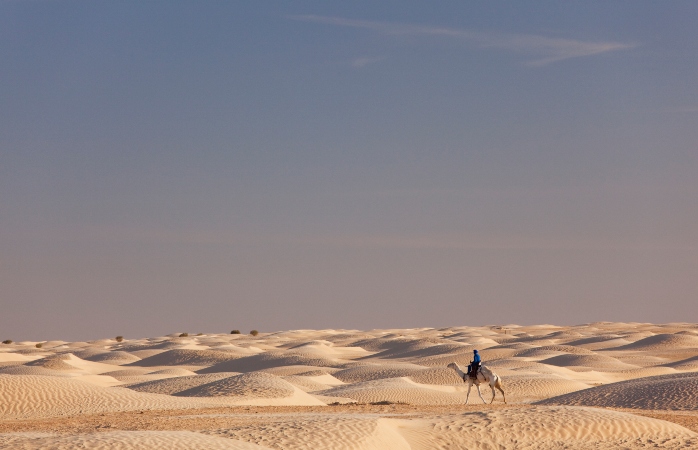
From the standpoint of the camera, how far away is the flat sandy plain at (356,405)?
50.2ft

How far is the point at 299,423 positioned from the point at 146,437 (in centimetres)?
374

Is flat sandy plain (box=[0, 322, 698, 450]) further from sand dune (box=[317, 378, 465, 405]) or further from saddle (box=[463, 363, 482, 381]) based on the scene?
saddle (box=[463, 363, 482, 381])

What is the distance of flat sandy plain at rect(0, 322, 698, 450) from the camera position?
15297 millimetres

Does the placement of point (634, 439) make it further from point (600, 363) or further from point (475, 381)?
point (600, 363)

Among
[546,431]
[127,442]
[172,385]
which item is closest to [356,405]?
[546,431]

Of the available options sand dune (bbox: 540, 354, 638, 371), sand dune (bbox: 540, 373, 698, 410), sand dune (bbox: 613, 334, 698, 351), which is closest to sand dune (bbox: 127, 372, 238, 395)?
sand dune (bbox: 540, 373, 698, 410)

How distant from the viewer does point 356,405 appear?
23.3m

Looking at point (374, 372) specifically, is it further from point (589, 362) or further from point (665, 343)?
point (665, 343)

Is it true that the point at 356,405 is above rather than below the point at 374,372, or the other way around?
below

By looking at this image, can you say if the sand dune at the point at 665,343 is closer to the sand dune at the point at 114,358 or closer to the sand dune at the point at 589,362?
the sand dune at the point at 589,362

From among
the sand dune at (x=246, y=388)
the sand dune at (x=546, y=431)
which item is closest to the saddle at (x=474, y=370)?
the sand dune at (x=546, y=431)

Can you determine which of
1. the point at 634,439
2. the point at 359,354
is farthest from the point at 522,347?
the point at 634,439

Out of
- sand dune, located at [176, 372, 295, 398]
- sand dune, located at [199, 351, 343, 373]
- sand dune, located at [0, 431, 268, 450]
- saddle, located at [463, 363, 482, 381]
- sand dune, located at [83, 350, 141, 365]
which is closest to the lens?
sand dune, located at [0, 431, 268, 450]

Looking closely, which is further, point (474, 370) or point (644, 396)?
point (644, 396)
